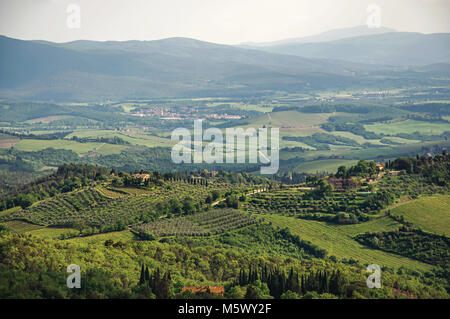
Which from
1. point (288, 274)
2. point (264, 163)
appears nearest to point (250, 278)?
point (288, 274)

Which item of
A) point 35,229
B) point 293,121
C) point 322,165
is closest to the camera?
point 35,229

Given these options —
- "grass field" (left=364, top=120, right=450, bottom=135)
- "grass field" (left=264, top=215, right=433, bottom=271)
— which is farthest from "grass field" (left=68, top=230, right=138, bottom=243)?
"grass field" (left=364, top=120, right=450, bottom=135)

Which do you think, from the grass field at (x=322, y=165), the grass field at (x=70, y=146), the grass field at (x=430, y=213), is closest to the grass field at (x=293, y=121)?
the grass field at (x=322, y=165)

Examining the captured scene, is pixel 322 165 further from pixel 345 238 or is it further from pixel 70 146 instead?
pixel 70 146

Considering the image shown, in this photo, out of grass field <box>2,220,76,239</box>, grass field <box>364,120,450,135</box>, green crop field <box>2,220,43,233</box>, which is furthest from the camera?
grass field <box>364,120,450,135</box>

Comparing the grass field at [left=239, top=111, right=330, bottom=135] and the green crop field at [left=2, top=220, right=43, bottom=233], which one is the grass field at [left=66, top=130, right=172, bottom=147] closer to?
the grass field at [left=239, top=111, right=330, bottom=135]

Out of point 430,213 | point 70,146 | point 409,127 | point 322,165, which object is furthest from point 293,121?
point 430,213

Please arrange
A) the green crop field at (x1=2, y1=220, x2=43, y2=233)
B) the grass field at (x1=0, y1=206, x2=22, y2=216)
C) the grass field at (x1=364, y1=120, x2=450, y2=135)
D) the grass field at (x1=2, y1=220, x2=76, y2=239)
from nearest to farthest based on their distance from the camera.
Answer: the grass field at (x1=2, y1=220, x2=76, y2=239), the green crop field at (x1=2, y1=220, x2=43, y2=233), the grass field at (x1=0, y1=206, x2=22, y2=216), the grass field at (x1=364, y1=120, x2=450, y2=135)
